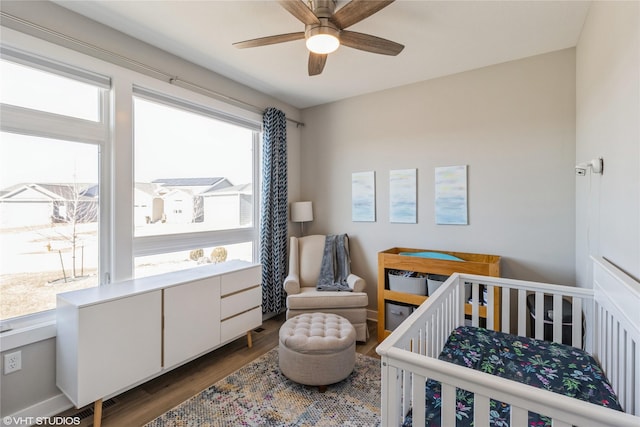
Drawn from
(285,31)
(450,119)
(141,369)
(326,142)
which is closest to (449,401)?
(141,369)

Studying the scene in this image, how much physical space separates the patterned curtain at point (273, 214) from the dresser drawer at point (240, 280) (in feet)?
1.66

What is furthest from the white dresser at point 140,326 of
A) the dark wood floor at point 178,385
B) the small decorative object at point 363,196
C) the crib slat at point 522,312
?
the crib slat at point 522,312

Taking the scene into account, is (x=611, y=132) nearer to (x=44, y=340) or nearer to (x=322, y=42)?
(x=322, y=42)

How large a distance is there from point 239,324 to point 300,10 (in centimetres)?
241

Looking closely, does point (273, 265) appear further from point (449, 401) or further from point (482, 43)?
point (482, 43)

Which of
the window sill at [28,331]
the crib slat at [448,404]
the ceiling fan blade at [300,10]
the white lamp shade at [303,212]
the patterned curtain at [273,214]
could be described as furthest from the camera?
the white lamp shade at [303,212]

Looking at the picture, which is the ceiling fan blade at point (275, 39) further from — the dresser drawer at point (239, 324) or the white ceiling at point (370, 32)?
the dresser drawer at point (239, 324)

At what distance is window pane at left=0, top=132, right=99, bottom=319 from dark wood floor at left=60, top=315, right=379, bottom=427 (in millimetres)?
810

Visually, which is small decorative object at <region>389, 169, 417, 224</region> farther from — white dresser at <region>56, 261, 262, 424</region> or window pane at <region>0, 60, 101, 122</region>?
window pane at <region>0, 60, 101, 122</region>

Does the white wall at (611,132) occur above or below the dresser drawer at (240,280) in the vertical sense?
above

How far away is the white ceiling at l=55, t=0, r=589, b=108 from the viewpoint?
1903 millimetres

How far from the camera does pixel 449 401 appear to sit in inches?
38.9

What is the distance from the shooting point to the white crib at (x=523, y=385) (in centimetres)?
83

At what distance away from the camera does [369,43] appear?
1854 millimetres
